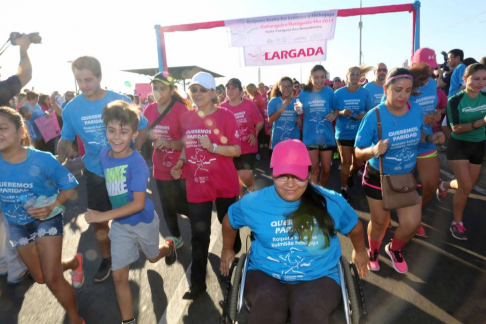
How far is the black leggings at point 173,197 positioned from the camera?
393 centimetres

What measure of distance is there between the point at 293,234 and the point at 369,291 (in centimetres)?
160

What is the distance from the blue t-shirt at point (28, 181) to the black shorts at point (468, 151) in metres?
4.29

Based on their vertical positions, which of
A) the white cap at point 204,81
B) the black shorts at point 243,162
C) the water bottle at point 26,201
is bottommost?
the black shorts at point 243,162

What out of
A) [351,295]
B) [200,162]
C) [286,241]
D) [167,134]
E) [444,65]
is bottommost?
[351,295]

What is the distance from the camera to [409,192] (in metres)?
3.12

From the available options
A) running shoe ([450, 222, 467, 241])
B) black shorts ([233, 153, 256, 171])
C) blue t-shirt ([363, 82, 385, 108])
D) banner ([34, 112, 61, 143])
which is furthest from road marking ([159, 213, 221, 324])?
banner ([34, 112, 61, 143])

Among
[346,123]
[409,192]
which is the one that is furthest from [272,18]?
[409,192]

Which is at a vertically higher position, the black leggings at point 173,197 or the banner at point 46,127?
the banner at point 46,127

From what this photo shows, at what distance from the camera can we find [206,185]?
3.20 metres

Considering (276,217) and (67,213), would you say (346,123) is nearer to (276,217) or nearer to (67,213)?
(276,217)

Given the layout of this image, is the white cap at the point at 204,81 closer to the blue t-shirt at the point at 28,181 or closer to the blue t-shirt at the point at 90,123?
the blue t-shirt at the point at 90,123

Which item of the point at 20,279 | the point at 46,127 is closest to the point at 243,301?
the point at 20,279

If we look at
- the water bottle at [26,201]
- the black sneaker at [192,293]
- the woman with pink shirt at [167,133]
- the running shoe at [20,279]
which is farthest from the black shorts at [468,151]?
the running shoe at [20,279]

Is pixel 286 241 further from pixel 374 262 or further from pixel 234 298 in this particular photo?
pixel 374 262
